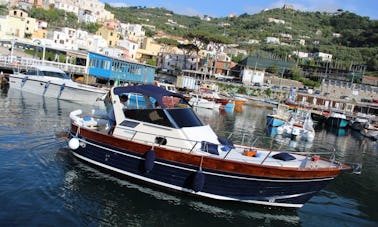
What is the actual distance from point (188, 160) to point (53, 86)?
→ 92.3ft

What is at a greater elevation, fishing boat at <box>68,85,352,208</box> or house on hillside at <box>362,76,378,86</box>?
house on hillside at <box>362,76,378,86</box>

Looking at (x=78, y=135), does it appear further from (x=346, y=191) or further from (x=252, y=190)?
(x=346, y=191)

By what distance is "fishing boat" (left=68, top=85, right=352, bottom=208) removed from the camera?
1250 cm

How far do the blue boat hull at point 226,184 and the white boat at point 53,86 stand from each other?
82.1ft

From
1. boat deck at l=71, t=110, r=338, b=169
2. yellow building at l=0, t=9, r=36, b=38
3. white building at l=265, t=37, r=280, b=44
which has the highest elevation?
white building at l=265, t=37, r=280, b=44

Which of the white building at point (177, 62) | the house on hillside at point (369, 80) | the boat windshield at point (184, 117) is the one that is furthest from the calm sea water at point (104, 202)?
the white building at point (177, 62)

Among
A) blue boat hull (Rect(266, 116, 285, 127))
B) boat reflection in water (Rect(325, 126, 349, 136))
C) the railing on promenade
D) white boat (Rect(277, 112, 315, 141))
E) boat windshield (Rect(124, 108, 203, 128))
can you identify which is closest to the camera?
boat windshield (Rect(124, 108, 203, 128))

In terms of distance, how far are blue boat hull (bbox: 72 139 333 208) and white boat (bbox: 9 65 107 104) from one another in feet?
82.1

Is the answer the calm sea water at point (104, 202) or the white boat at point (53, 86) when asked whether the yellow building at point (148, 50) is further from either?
the calm sea water at point (104, 202)

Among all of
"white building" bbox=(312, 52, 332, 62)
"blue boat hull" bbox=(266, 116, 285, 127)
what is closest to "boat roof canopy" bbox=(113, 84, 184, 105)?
"blue boat hull" bbox=(266, 116, 285, 127)

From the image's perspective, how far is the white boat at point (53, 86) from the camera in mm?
37219

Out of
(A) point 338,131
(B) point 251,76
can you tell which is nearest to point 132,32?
(B) point 251,76

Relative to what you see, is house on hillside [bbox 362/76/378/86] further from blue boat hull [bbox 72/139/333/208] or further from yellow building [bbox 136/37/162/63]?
blue boat hull [bbox 72/139/333/208]

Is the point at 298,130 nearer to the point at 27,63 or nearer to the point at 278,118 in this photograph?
the point at 278,118
